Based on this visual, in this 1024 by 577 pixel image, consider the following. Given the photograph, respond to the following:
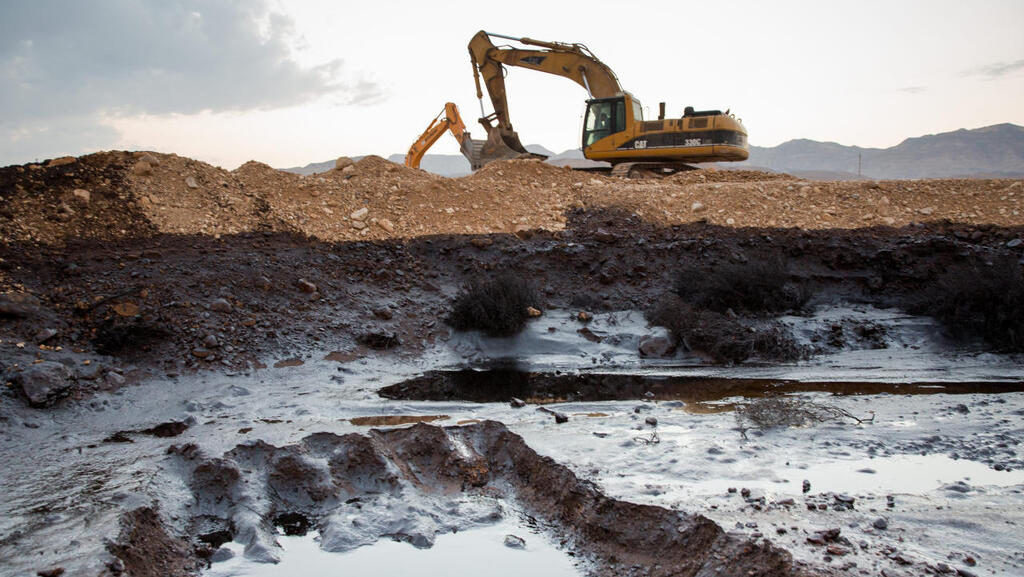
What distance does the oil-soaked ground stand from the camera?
3.46 m

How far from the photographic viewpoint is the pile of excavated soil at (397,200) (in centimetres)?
1022

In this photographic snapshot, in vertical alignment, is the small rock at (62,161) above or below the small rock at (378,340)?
above

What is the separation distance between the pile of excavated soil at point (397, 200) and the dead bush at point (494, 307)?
2.58 metres

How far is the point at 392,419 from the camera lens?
5.76 m

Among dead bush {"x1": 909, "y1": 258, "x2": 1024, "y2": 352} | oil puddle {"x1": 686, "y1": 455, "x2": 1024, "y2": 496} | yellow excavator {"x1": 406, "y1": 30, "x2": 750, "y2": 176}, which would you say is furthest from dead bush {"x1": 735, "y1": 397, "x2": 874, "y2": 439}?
yellow excavator {"x1": 406, "y1": 30, "x2": 750, "y2": 176}

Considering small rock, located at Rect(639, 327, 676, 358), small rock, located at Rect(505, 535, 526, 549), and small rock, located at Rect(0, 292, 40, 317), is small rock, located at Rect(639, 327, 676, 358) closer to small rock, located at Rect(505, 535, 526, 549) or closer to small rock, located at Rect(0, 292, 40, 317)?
small rock, located at Rect(505, 535, 526, 549)

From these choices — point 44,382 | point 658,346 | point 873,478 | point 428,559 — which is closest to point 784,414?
point 873,478

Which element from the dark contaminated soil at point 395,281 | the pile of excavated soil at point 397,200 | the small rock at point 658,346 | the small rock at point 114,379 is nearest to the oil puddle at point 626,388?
the small rock at point 658,346

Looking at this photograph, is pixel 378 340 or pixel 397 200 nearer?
pixel 378 340

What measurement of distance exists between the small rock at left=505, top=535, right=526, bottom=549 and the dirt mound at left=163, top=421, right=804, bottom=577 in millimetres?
226

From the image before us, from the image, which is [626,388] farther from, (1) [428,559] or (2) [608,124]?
(2) [608,124]

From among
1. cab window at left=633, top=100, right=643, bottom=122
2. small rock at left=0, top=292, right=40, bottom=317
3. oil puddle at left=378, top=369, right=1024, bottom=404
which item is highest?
cab window at left=633, top=100, right=643, bottom=122

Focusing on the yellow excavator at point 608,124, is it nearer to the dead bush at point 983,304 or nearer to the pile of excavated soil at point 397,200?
the pile of excavated soil at point 397,200

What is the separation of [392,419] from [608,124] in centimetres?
1174
